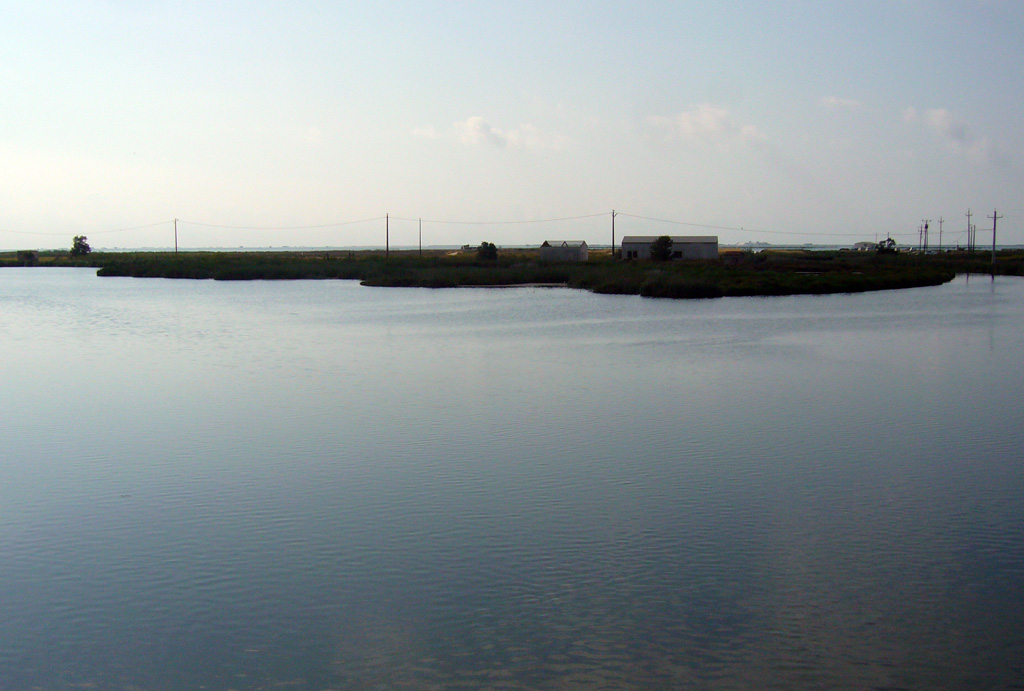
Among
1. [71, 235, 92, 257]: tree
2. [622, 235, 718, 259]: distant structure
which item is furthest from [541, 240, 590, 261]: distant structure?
[71, 235, 92, 257]: tree

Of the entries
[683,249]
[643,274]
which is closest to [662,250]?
[683,249]

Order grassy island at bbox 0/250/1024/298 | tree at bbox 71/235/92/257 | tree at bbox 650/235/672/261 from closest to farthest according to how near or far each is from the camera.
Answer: grassy island at bbox 0/250/1024/298
tree at bbox 650/235/672/261
tree at bbox 71/235/92/257

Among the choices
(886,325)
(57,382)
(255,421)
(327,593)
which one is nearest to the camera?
(327,593)

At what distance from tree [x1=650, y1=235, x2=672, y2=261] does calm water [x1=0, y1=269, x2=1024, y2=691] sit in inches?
2212

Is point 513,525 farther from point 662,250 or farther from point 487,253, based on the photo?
point 662,250

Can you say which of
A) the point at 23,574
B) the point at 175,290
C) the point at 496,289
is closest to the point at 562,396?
the point at 23,574

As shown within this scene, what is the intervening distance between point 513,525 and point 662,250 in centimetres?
6733

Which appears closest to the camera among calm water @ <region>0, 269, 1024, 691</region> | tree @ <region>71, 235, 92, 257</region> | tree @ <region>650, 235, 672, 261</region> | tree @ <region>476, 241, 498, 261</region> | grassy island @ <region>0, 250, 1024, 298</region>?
calm water @ <region>0, 269, 1024, 691</region>

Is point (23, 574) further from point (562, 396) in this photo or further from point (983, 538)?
point (562, 396)

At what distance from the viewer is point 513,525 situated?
7.36 metres

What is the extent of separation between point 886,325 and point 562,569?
21.3 m

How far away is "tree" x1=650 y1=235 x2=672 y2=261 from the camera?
72625mm

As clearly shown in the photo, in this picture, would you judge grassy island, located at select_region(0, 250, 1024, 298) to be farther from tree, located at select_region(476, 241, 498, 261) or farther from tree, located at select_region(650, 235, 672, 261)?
tree, located at select_region(650, 235, 672, 261)

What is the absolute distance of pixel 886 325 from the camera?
2498cm
